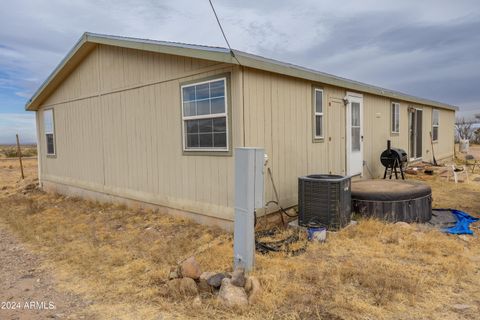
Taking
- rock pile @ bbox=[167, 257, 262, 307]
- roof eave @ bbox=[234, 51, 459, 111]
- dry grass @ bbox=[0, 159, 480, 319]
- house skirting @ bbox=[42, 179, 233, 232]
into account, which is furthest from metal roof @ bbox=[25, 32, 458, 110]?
rock pile @ bbox=[167, 257, 262, 307]

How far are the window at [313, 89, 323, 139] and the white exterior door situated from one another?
1.24 meters

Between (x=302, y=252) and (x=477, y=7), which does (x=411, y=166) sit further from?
(x=302, y=252)

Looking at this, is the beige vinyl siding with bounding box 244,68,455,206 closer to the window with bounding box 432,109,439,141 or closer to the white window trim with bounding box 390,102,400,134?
the white window trim with bounding box 390,102,400,134

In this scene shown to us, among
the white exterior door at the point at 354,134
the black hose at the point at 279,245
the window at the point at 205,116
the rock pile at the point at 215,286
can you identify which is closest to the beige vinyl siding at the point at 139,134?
the window at the point at 205,116

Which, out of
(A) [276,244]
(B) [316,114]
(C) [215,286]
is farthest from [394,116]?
(C) [215,286]

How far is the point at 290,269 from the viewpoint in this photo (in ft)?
11.4

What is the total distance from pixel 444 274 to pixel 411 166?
8354 millimetres

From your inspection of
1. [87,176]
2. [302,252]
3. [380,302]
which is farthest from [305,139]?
[87,176]

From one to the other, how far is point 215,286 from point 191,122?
3.11 m

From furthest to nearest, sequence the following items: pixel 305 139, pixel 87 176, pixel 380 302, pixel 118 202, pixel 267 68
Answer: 1. pixel 87 176
2. pixel 118 202
3. pixel 305 139
4. pixel 267 68
5. pixel 380 302

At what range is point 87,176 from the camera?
332 inches

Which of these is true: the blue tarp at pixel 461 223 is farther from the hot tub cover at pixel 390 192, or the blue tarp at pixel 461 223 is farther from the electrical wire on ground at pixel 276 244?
the electrical wire on ground at pixel 276 244

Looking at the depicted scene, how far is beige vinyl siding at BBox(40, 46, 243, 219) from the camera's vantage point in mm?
5285

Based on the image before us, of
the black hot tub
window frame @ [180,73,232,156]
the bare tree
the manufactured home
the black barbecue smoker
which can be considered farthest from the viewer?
the bare tree
